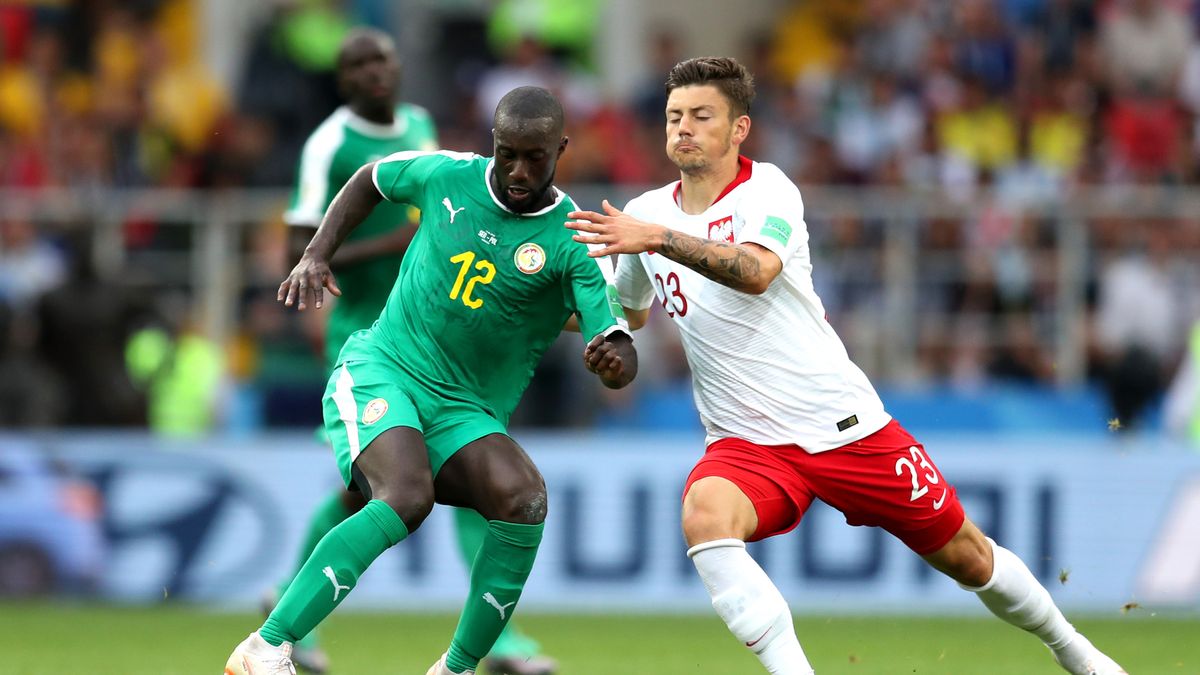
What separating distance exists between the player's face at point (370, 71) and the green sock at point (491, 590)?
9.53 feet

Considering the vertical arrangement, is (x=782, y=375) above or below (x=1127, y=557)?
above

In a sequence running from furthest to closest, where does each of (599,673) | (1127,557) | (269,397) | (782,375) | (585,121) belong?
(585,121), (269,397), (1127,557), (599,673), (782,375)

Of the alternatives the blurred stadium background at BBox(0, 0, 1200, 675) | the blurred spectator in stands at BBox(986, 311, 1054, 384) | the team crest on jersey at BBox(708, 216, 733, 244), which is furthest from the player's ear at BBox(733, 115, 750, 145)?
the blurred spectator in stands at BBox(986, 311, 1054, 384)

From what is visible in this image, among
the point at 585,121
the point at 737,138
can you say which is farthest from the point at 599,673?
the point at 585,121

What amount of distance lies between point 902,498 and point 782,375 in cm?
64

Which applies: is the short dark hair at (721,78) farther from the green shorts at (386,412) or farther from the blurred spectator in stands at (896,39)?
the blurred spectator in stands at (896,39)

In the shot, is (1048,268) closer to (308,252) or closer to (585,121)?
(585,121)

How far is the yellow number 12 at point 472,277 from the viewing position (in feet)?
23.4

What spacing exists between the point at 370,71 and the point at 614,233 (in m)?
3.17

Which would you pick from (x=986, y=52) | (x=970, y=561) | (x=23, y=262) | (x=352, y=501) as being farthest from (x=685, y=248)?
(x=986, y=52)

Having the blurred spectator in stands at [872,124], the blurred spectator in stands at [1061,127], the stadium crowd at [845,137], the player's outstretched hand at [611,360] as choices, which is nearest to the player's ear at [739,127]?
the player's outstretched hand at [611,360]

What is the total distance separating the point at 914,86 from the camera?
57.2ft

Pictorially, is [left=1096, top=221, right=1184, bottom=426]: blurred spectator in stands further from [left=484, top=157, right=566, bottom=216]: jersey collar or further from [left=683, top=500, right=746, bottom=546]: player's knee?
[left=683, top=500, right=746, bottom=546]: player's knee

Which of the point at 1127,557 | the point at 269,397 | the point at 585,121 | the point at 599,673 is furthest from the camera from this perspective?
the point at 585,121
